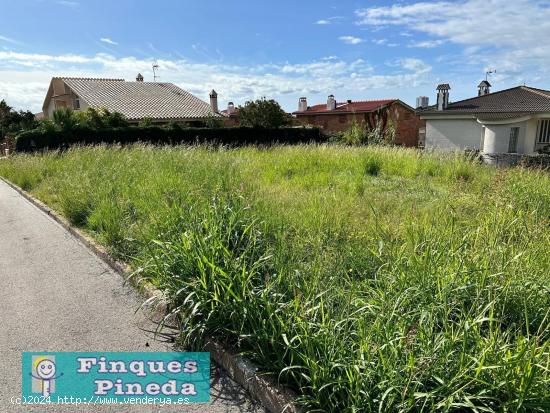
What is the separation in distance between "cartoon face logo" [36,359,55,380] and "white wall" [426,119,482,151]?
26.6 metres

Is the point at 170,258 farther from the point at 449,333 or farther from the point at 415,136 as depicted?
the point at 415,136

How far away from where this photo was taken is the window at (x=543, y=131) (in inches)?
942

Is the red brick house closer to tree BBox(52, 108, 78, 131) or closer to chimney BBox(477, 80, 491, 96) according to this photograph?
chimney BBox(477, 80, 491, 96)

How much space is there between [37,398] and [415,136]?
34919 mm

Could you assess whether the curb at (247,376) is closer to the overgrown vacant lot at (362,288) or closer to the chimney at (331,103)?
the overgrown vacant lot at (362,288)

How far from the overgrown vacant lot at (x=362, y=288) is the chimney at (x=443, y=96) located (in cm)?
2519

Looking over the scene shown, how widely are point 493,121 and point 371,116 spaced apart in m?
11.8

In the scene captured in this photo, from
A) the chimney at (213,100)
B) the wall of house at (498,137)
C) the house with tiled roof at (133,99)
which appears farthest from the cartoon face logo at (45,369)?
the chimney at (213,100)

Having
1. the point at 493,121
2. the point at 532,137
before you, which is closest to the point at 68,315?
the point at 493,121

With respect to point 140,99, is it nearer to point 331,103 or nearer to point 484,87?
point 331,103

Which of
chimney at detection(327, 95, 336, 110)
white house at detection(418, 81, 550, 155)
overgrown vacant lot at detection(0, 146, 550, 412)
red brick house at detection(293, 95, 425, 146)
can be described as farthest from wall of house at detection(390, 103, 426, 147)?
overgrown vacant lot at detection(0, 146, 550, 412)

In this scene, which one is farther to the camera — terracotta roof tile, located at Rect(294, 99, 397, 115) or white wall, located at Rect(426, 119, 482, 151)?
terracotta roof tile, located at Rect(294, 99, 397, 115)

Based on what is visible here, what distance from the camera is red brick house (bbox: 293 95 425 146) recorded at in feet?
108

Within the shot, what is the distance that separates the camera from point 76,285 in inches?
178
